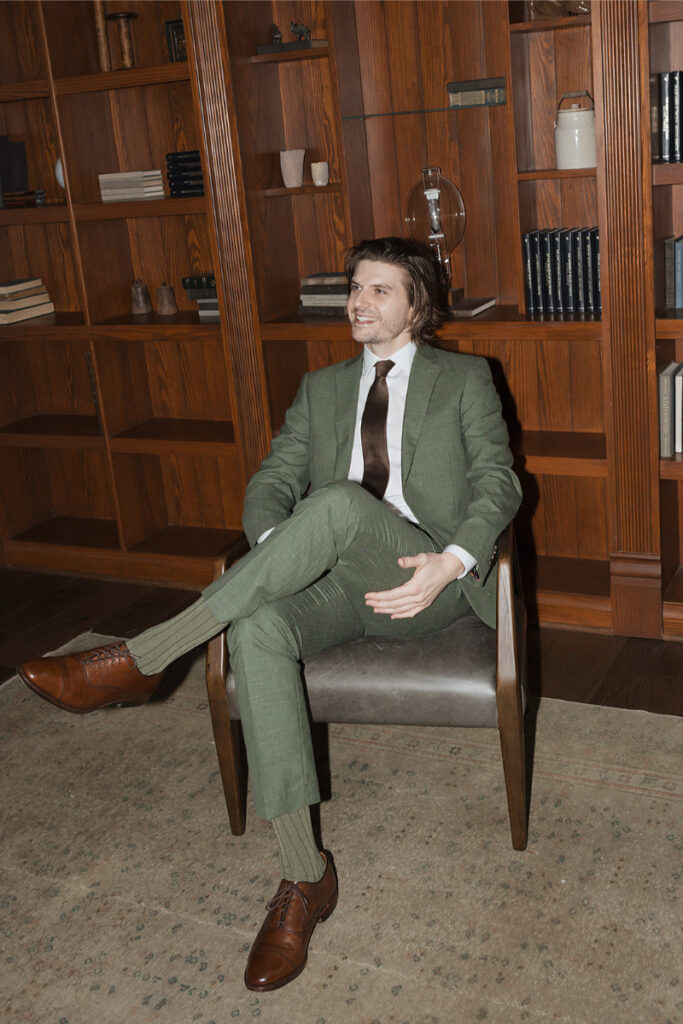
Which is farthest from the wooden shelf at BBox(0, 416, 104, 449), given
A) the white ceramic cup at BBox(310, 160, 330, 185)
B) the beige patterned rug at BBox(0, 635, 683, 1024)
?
the beige patterned rug at BBox(0, 635, 683, 1024)

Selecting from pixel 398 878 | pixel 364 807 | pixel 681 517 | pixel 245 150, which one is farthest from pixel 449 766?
pixel 245 150

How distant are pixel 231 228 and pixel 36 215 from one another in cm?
86

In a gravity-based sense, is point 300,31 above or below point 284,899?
above

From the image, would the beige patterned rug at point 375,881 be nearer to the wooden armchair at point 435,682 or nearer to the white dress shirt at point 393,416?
the wooden armchair at point 435,682

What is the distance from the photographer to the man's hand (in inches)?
86.9

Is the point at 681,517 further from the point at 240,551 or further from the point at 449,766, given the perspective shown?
the point at 240,551

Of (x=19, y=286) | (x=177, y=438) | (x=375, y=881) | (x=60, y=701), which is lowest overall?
(x=375, y=881)

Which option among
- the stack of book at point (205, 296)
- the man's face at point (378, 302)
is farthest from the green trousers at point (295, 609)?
the stack of book at point (205, 296)

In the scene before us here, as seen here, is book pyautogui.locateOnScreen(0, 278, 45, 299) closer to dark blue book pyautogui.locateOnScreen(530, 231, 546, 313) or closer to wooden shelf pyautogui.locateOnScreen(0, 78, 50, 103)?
wooden shelf pyautogui.locateOnScreen(0, 78, 50, 103)

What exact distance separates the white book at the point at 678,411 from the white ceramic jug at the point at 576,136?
2.12ft

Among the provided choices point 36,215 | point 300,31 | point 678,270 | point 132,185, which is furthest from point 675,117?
point 36,215

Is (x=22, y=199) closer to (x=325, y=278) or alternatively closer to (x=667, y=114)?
(x=325, y=278)

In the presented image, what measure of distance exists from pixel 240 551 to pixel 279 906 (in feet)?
2.57

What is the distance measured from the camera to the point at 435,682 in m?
2.20
